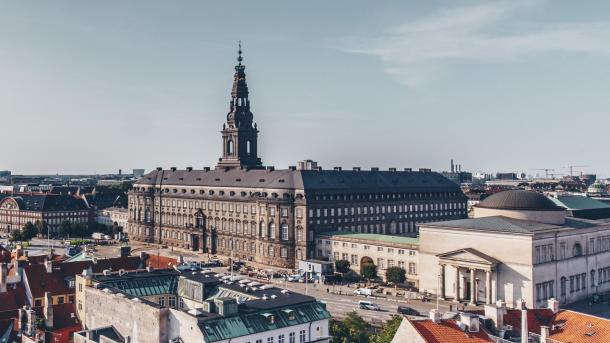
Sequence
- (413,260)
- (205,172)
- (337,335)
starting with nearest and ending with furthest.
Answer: (337,335), (413,260), (205,172)

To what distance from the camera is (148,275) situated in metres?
73.1

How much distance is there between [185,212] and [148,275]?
337ft

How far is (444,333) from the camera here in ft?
169

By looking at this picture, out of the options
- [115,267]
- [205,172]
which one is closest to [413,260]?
[115,267]

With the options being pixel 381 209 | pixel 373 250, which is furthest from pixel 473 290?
pixel 381 209

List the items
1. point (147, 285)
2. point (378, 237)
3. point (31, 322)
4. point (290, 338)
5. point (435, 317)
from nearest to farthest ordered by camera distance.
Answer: point (435, 317) → point (290, 338) → point (31, 322) → point (147, 285) → point (378, 237)

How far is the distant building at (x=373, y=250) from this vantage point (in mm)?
121725

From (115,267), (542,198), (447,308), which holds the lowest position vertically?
(447,308)

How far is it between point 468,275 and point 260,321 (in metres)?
57.5

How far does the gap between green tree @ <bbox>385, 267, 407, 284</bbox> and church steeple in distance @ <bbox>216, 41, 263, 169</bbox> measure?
228 ft

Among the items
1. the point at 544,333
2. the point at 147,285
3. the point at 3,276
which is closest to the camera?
the point at 544,333

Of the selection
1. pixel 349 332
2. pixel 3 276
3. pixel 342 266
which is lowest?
pixel 342 266

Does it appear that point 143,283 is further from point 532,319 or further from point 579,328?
point 579,328

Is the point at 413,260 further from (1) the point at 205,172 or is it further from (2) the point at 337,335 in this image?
(1) the point at 205,172
